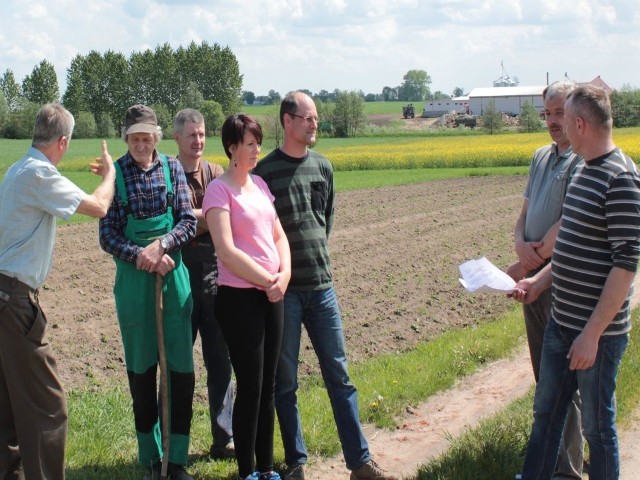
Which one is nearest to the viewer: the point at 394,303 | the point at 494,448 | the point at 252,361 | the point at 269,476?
the point at 252,361

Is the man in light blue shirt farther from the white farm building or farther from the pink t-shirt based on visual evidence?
the white farm building

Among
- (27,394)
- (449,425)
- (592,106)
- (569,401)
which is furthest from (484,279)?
(27,394)

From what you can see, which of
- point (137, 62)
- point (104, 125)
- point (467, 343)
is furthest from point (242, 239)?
point (137, 62)

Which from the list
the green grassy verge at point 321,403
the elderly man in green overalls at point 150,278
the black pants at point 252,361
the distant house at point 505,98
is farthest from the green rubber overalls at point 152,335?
the distant house at point 505,98

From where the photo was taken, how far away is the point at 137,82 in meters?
103

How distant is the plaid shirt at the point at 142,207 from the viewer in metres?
5.14

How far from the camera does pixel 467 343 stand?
859cm

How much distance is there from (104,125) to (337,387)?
80641 mm

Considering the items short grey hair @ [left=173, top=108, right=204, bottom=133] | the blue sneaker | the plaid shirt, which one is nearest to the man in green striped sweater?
the blue sneaker

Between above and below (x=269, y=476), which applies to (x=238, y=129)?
above

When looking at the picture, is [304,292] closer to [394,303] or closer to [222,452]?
A: [222,452]

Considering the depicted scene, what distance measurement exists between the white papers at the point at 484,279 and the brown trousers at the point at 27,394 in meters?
2.35

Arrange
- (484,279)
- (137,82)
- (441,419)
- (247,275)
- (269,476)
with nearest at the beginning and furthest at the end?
(247,275) → (484,279) → (269,476) → (441,419) → (137,82)

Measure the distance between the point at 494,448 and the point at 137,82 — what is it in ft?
333
